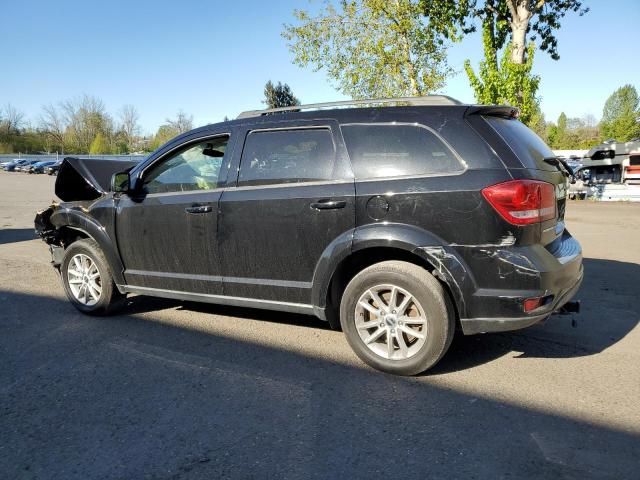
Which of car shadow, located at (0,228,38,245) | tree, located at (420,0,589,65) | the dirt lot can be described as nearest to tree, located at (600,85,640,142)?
tree, located at (420,0,589,65)

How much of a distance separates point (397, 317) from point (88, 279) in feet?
10.8

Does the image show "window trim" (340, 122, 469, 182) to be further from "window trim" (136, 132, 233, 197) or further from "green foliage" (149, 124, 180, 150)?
"green foliage" (149, 124, 180, 150)

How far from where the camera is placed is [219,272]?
4.30 meters

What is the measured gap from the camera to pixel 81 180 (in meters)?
5.64

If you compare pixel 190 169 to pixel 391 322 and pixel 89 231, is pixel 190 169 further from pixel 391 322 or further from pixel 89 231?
pixel 391 322

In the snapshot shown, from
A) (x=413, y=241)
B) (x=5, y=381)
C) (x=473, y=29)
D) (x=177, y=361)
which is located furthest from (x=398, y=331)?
(x=473, y=29)

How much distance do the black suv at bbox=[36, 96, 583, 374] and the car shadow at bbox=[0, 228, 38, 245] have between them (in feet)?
23.6

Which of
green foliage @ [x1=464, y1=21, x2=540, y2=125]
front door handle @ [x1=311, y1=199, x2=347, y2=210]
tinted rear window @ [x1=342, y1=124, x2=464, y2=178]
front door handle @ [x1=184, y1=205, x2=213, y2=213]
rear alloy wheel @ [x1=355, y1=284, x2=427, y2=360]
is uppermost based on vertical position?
green foliage @ [x1=464, y1=21, x2=540, y2=125]

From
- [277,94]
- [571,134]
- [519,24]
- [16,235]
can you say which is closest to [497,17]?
[519,24]

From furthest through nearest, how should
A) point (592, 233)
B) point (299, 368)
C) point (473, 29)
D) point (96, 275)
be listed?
point (473, 29), point (592, 233), point (96, 275), point (299, 368)

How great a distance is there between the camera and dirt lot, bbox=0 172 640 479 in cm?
258

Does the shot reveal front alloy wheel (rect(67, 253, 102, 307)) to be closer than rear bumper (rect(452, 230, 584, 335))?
No

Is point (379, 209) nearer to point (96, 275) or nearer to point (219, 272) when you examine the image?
point (219, 272)

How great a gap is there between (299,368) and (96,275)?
2566 millimetres
